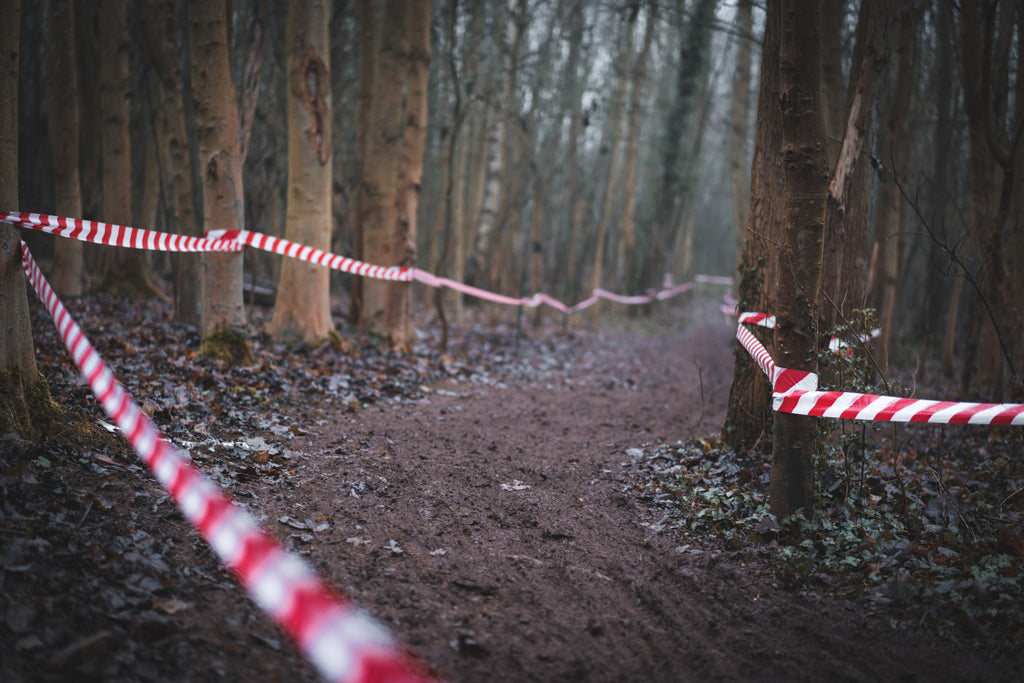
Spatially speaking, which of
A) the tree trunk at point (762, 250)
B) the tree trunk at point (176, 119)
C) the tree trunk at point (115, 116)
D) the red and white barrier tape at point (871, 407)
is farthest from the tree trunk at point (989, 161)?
the tree trunk at point (115, 116)

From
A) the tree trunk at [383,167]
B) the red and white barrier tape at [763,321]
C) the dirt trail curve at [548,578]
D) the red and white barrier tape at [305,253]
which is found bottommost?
the dirt trail curve at [548,578]

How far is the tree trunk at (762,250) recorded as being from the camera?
18.6ft

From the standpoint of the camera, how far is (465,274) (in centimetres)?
2009

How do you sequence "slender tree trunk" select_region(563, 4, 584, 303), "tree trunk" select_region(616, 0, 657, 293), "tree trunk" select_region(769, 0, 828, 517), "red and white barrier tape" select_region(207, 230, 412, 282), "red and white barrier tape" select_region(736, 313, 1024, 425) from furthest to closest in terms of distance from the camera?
1. "tree trunk" select_region(616, 0, 657, 293)
2. "slender tree trunk" select_region(563, 4, 584, 303)
3. "red and white barrier tape" select_region(207, 230, 412, 282)
4. "tree trunk" select_region(769, 0, 828, 517)
5. "red and white barrier tape" select_region(736, 313, 1024, 425)

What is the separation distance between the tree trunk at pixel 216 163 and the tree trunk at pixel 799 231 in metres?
6.06

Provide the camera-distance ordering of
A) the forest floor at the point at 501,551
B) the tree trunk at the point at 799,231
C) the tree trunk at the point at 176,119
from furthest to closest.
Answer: the tree trunk at the point at 176,119 < the tree trunk at the point at 799,231 < the forest floor at the point at 501,551

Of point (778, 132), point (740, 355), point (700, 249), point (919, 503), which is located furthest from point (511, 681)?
point (700, 249)

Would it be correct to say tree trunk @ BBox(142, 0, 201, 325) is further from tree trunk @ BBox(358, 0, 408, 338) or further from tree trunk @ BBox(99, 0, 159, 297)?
tree trunk @ BBox(358, 0, 408, 338)

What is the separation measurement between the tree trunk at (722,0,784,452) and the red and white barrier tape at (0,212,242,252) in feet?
18.6

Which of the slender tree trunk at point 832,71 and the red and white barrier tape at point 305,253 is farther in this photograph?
the slender tree trunk at point 832,71

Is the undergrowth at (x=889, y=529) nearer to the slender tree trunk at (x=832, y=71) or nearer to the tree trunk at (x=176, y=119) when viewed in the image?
the slender tree trunk at (x=832, y=71)

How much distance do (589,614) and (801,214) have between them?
2.97m

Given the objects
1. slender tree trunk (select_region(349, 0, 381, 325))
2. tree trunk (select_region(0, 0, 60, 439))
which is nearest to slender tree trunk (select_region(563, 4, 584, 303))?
slender tree trunk (select_region(349, 0, 381, 325))

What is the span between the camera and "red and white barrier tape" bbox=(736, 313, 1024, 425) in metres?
3.80
